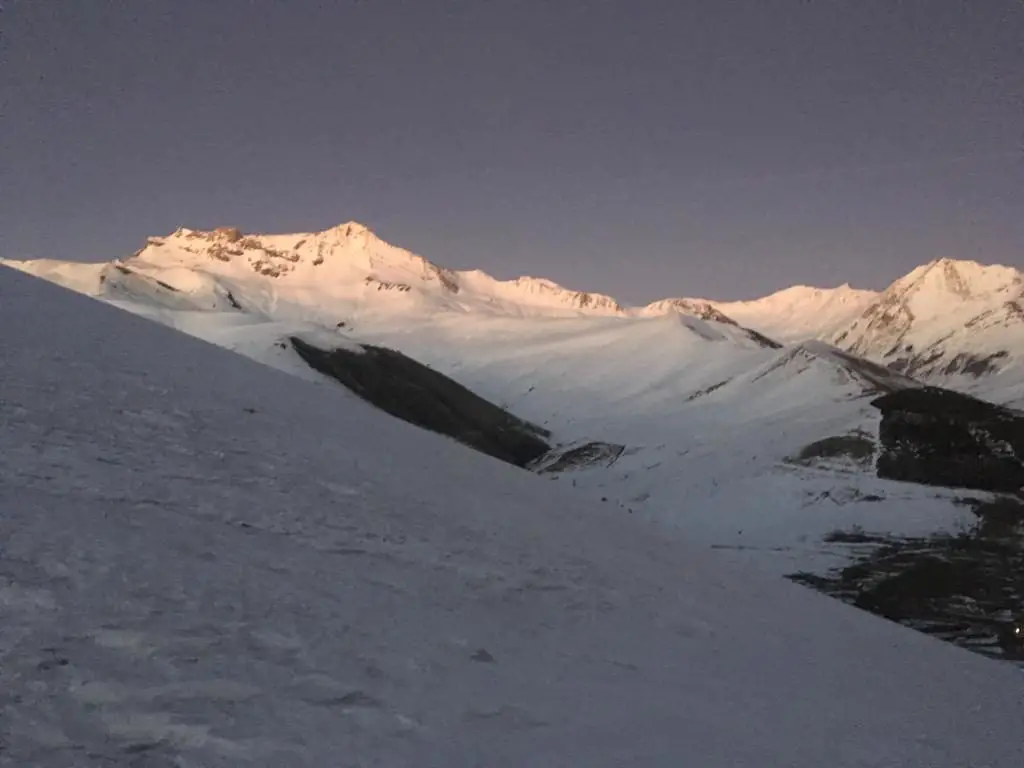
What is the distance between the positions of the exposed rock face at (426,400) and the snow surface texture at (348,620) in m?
64.4

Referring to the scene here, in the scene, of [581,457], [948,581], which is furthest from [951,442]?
[581,457]

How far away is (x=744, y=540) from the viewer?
4197 centimetres

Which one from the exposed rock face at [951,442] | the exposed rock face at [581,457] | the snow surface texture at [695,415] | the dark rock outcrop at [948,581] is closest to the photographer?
the dark rock outcrop at [948,581]

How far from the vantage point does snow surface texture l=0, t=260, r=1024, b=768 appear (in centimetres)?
474

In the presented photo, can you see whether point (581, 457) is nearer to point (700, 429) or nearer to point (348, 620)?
point (700, 429)

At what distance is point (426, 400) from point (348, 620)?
256 ft

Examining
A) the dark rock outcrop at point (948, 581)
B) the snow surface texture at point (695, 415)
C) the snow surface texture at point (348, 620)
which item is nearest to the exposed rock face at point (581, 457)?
the snow surface texture at point (695, 415)

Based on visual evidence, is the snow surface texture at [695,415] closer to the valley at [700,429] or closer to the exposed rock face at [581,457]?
the valley at [700,429]

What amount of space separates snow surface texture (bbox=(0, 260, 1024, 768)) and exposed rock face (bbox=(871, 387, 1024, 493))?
43.9 meters

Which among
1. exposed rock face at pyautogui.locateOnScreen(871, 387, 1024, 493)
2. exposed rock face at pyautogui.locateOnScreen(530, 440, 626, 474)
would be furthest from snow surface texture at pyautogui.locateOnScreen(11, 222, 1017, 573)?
exposed rock face at pyautogui.locateOnScreen(871, 387, 1024, 493)

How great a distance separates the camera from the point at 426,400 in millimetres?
84062

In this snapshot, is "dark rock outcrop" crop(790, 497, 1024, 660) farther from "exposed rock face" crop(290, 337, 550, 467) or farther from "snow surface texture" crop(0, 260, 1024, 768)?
"exposed rock face" crop(290, 337, 550, 467)

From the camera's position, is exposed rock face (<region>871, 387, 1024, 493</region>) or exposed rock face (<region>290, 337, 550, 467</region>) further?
exposed rock face (<region>290, 337, 550, 467</region>)

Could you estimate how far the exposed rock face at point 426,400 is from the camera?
79688mm
